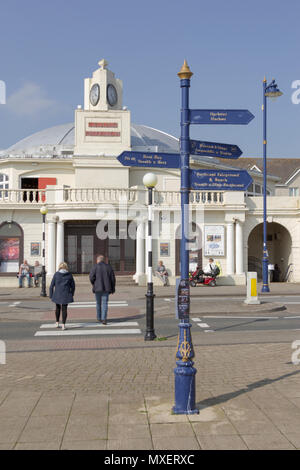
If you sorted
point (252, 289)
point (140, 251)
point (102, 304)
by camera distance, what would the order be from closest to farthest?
point (102, 304)
point (252, 289)
point (140, 251)

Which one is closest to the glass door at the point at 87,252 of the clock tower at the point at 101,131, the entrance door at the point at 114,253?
the entrance door at the point at 114,253

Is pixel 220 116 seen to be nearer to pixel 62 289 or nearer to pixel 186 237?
pixel 186 237

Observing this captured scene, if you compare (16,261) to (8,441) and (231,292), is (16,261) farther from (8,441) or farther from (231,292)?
(8,441)

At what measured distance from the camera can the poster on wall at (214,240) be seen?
28.7 meters

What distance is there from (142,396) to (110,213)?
20337 mm

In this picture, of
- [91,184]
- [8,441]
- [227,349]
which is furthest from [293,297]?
[8,441]

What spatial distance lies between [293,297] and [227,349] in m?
11.9

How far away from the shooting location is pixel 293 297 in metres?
21.1

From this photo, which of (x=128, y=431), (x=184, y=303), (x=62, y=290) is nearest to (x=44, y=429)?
(x=128, y=431)

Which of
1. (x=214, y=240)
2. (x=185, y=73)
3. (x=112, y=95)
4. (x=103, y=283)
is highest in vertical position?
(x=112, y=95)

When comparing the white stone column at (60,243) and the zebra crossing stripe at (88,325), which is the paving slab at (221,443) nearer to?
the zebra crossing stripe at (88,325)

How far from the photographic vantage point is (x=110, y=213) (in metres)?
26.8

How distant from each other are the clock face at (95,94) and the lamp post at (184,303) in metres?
26.6

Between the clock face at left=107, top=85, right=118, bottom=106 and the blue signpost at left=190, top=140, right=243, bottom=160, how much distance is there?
26.3 metres
